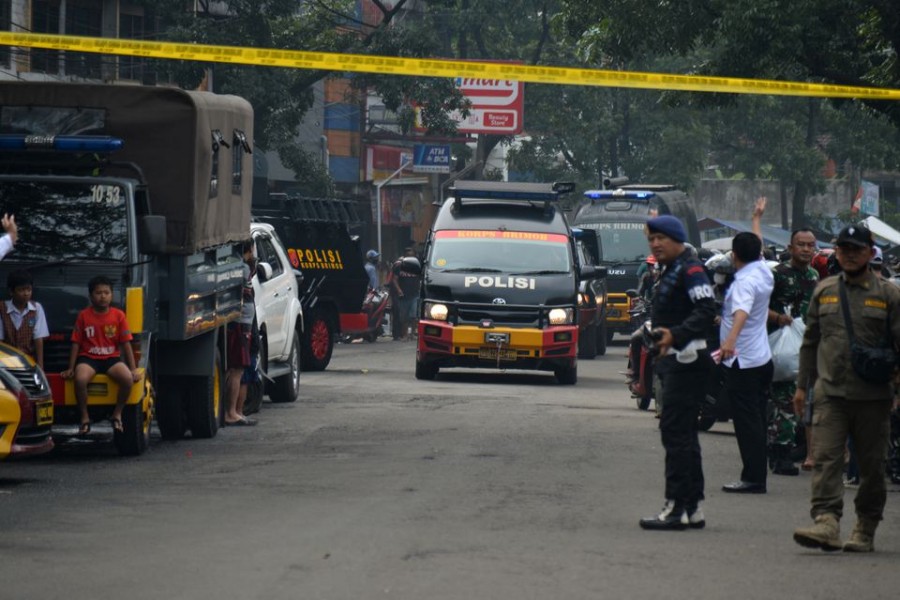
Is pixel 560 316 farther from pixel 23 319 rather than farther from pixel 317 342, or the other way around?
pixel 23 319

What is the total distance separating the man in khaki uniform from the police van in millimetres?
12416

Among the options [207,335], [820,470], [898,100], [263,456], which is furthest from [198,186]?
[898,100]

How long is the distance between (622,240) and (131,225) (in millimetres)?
23673

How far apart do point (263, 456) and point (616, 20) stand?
50.9 feet

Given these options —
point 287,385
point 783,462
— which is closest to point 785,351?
point 783,462

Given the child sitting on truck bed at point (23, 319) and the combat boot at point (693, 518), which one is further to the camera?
the child sitting on truck bed at point (23, 319)

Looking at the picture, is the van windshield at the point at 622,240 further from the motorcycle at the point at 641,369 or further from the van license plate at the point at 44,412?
the van license plate at the point at 44,412

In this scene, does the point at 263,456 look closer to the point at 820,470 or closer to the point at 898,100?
the point at 820,470

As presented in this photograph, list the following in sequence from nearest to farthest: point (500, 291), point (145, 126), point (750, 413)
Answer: point (750, 413), point (145, 126), point (500, 291)

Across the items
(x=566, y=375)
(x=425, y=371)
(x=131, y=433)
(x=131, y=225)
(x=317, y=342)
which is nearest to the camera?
(x=131, y=225)

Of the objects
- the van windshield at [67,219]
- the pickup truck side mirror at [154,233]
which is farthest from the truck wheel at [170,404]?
the pickup truck side mirror at [154,233]

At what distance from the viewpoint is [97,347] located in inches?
502

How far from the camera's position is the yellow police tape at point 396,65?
19.8 meters

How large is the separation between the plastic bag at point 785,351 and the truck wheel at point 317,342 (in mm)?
11088
